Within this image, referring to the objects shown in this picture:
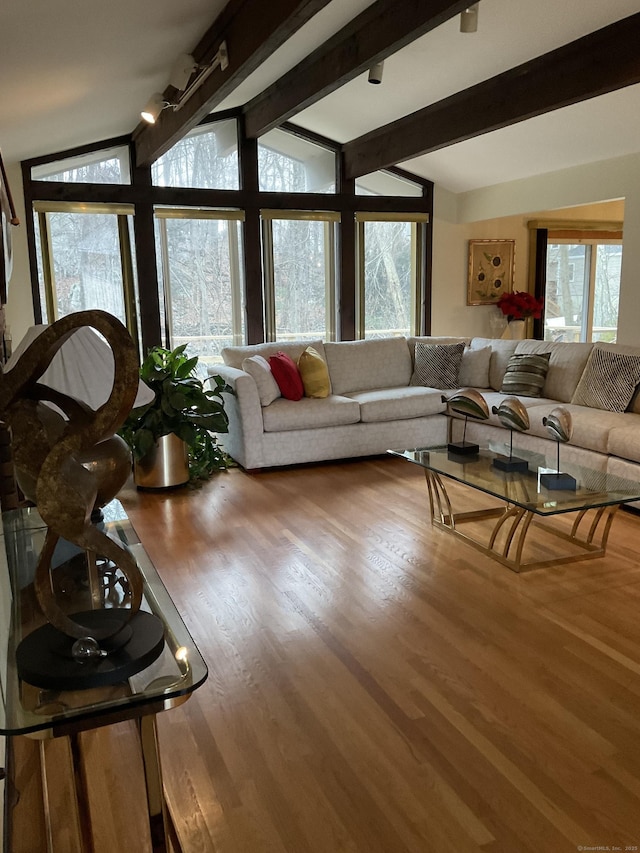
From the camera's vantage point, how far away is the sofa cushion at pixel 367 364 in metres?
5.90

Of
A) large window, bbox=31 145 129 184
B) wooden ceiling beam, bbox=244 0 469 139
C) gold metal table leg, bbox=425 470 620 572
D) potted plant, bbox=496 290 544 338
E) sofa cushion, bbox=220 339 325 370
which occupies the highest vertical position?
wooden ceiling beam, bbox=244 0 469 139

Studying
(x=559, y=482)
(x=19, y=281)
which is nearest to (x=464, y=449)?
(x=559, y=482)

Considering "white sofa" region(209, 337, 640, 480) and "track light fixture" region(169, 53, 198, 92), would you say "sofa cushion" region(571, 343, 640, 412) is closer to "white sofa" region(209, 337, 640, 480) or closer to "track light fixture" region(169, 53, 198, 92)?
"white sofa" region(209, 337, 640, 480)

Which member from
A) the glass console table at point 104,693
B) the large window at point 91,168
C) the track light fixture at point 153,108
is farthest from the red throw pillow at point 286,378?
the glass console table at point 104,693

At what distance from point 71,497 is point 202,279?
5339 millimetres

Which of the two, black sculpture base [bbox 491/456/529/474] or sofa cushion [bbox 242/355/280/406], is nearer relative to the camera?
black sculpture base [bbox 491/456/529/474]

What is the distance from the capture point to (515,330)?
7.62 metres

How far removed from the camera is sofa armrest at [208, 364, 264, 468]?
199 inches

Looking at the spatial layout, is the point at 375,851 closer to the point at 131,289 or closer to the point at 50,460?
the point at 50,460

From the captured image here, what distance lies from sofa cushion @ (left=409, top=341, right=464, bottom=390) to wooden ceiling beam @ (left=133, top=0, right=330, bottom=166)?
8.79 ft

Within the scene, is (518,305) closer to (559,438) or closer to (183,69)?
(559,438)

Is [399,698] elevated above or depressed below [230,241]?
below

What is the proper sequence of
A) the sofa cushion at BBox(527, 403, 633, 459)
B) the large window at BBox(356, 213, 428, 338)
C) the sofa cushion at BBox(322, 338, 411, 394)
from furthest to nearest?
the large window at BBox(356, 213, 428, 338)
the sofa cushion at BBox(322, 338, 411, 394)
the sofa cushion at BBox(527, 403, 633, 459)

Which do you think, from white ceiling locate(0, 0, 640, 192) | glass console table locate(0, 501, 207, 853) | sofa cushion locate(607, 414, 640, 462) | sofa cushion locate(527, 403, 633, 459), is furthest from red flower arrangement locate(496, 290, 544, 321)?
glass console table locate(0, 501, 207, 853)
